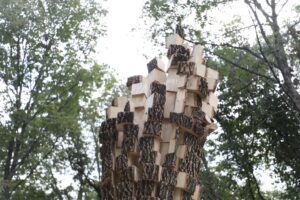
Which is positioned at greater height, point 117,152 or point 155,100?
point 155,100

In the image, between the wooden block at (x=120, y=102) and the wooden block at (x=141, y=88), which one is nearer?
the wooden block at (x=141, y=88)

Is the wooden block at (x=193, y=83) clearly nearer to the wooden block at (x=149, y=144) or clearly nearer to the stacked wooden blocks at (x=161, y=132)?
the stacked wooden blocks at (x=161, y=132)

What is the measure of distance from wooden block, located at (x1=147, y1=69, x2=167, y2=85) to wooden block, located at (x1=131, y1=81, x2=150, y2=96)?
0.06 m

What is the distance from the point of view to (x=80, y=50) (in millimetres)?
12250

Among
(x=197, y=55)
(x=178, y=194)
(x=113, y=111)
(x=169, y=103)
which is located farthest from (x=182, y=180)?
(x=197, y=55)

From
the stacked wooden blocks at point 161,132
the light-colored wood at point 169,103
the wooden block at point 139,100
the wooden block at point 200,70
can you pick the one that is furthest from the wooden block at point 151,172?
the wooden block at point 200,70

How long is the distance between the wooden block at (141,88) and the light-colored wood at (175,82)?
0.71ft

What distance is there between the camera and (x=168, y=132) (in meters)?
4.52

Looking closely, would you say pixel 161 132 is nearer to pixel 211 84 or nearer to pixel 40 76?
pixel 211 84

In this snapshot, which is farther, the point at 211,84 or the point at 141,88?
the point at 211,84

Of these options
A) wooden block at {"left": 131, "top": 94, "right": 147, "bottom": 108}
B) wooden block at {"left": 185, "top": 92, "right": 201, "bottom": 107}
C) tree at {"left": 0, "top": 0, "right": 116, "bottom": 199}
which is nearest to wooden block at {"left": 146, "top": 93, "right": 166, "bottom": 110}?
wooden block at {"left": 131, "top": 94, "right": 147, "bottom": 108}

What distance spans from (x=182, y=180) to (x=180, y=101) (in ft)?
2.60

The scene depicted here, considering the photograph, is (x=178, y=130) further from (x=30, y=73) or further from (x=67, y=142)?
(x=67, y=142)

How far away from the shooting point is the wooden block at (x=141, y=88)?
4756 mm
